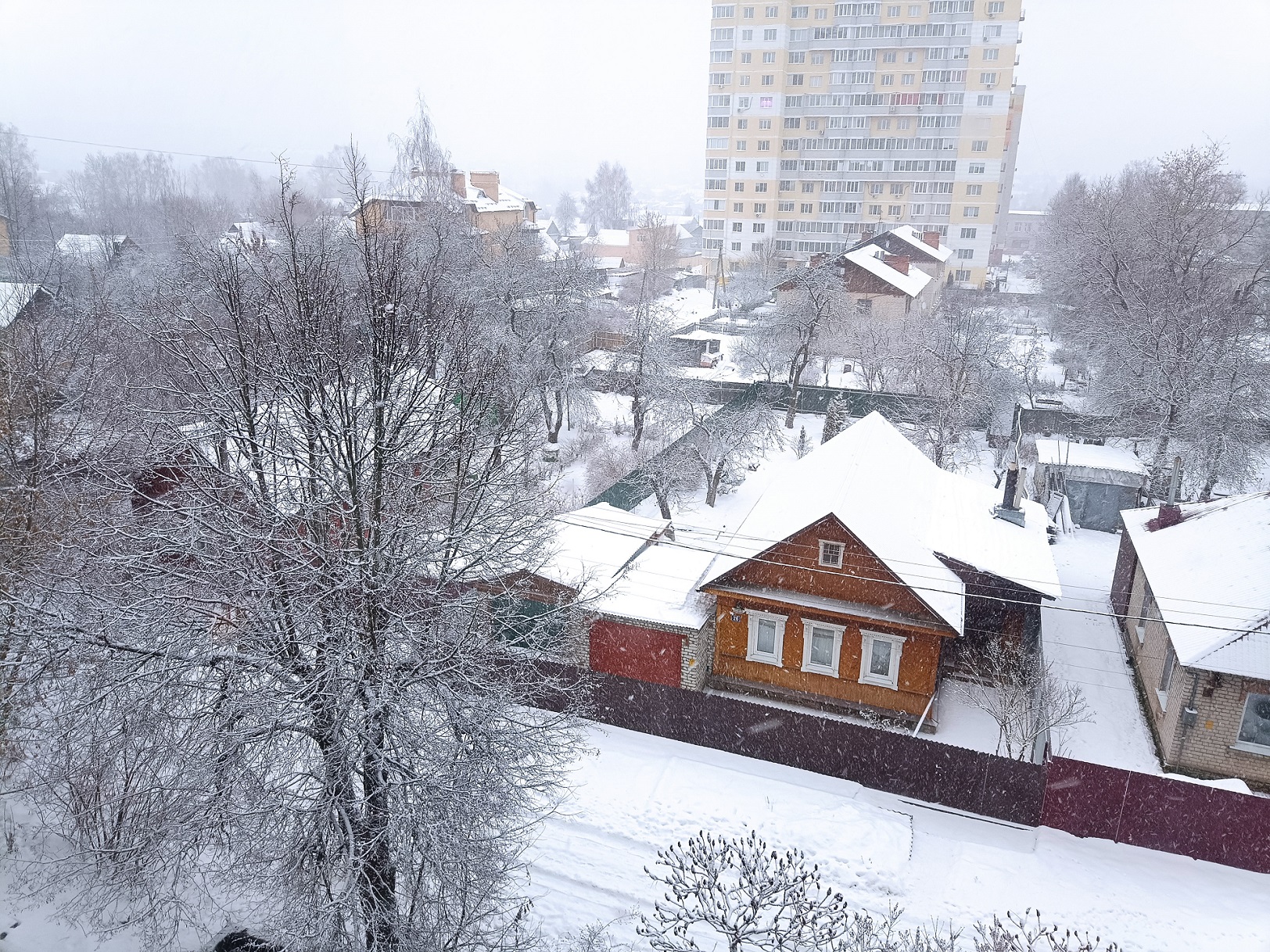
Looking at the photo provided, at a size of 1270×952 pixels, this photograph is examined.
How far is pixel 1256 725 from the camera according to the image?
13398 millimetres

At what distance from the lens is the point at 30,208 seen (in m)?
61.9

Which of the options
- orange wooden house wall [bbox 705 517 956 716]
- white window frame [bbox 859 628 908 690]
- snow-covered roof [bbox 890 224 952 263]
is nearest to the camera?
orange wooden house wall [bbox 705 517 956 716]

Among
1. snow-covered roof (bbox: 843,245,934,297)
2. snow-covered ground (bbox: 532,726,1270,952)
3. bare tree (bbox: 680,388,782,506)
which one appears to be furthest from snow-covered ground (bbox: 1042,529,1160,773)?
snow-covered roof (bbox: 843,245,934,297)

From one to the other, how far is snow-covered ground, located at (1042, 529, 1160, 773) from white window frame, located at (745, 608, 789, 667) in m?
4.87

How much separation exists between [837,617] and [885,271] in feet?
118

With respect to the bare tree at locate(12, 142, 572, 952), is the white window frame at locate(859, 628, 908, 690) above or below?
below

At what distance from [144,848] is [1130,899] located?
12.4m

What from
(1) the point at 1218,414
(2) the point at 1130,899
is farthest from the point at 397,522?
(1) the point at 1218,414

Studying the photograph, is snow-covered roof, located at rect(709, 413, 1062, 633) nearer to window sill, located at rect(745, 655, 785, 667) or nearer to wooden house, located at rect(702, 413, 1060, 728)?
wooden house, located at rect(702, 413, 1060, 728)

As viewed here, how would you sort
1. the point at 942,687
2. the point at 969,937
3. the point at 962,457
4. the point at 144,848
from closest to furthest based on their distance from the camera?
1. the point at 144,848
2. the point at 969,937
3. the point at 942,687
4. the point at 962,457

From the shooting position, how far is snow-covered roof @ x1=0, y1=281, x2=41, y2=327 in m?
17.7

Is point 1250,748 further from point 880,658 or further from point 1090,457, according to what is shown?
point 1090,457

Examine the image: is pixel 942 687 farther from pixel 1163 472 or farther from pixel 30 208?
pixel 30 208

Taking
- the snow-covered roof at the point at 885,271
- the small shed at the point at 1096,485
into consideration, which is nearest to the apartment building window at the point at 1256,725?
the small shed at the point at 1096,485
